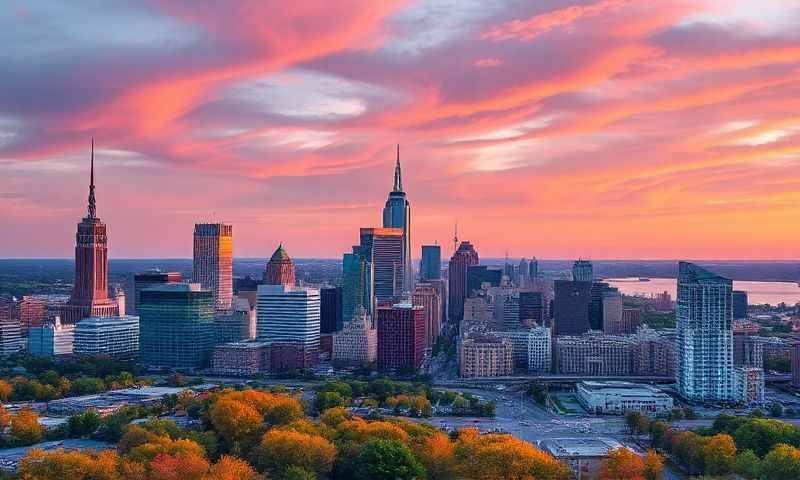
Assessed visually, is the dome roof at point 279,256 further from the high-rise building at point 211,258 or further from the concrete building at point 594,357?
the concrete building at point 594,357

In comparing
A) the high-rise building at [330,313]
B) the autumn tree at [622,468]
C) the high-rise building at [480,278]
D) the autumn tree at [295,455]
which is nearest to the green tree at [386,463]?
the autumn tree at [295,455]

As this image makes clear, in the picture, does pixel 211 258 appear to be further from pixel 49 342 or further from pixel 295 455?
pixel 295 455

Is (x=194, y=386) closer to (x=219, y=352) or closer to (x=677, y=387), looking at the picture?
(x=219, y=352)

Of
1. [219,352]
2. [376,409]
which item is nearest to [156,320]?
[219,352]

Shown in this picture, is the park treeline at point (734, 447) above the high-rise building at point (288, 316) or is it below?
below

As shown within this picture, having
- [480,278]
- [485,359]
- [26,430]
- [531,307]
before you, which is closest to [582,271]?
[480,278]
